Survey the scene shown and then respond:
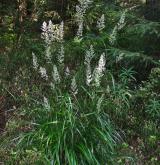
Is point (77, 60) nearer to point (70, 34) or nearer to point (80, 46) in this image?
point (80, 46)

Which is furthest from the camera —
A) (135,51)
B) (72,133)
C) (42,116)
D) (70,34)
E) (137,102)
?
(70,34)

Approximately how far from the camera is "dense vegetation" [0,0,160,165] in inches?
271

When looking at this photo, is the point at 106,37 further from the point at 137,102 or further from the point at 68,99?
the point at 68,99

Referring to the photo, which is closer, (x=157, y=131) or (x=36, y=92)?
(x=157, y=131)

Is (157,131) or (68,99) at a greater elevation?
(68,99)

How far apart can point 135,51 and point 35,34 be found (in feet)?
9.60

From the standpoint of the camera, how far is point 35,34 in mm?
11172

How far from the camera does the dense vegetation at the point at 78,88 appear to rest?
6.89 m

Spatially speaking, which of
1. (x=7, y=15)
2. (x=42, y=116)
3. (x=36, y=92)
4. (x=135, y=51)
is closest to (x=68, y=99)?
(x=42, y=116)

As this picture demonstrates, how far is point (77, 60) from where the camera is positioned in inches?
378

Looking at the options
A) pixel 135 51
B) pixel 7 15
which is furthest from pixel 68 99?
pixel 7 15

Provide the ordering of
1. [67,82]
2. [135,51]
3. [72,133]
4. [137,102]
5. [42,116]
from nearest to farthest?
[72,133] → [42,116] → [67,82] → [137,102] → [135,51]

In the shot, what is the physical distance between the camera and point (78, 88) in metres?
7.64

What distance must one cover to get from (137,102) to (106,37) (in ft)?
5.49
